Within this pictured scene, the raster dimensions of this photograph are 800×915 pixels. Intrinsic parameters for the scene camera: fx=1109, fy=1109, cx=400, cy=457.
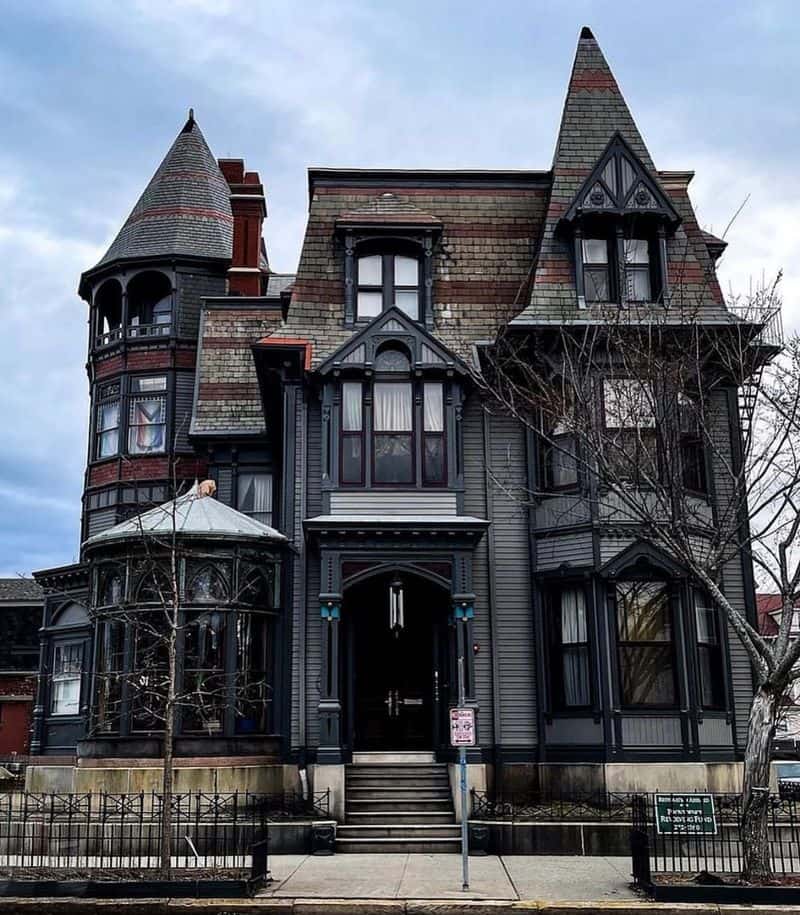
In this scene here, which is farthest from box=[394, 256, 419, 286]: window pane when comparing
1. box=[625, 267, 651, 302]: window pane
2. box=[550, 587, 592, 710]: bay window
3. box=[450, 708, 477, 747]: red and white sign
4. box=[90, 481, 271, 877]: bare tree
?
box=[450, 708, 477, 747]: red and white sign

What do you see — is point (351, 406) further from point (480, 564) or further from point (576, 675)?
point (576, 675)

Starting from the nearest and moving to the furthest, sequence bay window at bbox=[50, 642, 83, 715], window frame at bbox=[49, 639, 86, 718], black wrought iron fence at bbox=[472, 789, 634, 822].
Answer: black wrought iron fence at bbox=[472, 789, 634, 822], window frame at bbox=[49, 639, 86, 718], bay window at bbox=[50, 642, 83, 715]

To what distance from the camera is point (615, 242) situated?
24.9m

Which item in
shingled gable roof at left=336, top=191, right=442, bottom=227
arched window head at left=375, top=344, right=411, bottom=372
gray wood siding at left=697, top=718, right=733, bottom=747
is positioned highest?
shingled gable roof at left=336, top=191, right=442, bottom=227

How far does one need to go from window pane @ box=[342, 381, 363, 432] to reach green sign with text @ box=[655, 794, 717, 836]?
35.5 ft

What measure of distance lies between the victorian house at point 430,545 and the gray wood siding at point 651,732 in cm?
4

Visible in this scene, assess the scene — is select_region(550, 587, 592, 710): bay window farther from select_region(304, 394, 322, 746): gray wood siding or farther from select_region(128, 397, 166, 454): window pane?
select_region(128, 397, 166, 454): window pane

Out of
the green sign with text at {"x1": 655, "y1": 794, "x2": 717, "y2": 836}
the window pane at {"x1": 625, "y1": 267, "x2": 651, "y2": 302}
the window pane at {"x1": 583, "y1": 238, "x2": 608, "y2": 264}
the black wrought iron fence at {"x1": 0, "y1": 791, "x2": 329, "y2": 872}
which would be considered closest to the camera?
the green sign with text at {"x1": 655, "y1": 794, "x2": 717, "y2": 836}

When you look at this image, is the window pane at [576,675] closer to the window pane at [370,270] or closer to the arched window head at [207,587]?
the arched window head at [207,587]

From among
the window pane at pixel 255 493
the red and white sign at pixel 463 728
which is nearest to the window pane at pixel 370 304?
the window pane at pixel 255 493

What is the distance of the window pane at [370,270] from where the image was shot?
25719 mm

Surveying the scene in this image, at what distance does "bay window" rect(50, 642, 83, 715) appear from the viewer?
95.5 feet

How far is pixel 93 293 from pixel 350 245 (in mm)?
13330

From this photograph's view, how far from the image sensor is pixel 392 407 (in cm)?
2420
